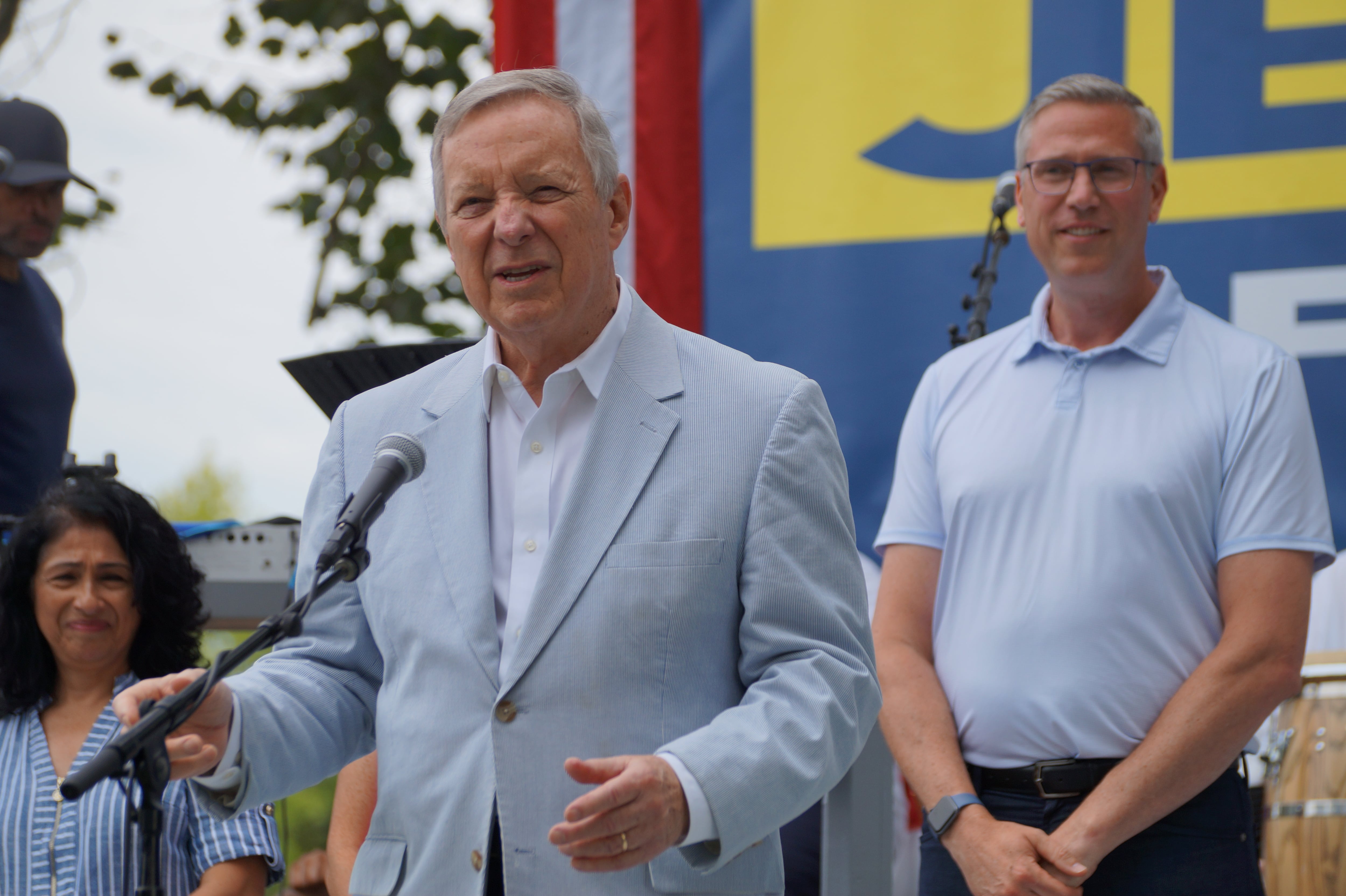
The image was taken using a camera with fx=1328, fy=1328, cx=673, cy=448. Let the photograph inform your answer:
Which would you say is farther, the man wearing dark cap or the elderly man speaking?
the man wearing dark cap

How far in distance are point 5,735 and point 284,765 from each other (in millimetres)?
1410

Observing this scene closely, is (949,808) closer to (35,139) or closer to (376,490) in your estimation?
(376,490)

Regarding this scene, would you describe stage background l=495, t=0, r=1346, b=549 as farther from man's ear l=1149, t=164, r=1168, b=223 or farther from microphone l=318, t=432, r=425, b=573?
microphone l=318, t=432, r=425, b=573

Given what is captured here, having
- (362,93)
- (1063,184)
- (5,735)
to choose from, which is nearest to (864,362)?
(1063,184)

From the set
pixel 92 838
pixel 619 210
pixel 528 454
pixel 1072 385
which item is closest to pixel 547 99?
pixel 619 210

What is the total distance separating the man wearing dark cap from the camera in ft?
11.9

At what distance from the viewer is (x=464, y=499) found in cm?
180

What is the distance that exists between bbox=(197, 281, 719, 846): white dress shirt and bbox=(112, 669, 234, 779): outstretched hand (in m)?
0.05

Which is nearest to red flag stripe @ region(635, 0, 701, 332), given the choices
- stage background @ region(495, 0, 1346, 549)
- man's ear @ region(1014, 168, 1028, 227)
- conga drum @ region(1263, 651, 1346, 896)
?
stage background @ region(495, 0, 1346, 549)

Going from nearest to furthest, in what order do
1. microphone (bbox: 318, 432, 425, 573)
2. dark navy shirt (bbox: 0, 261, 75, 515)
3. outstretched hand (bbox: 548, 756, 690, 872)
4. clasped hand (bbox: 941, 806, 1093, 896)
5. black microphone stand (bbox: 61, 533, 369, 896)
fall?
black microphone stand (bbox: 61, 533, 369, 896) → outstretched hand (bbox: 548, 756, 690, 872) → microphone (bbox: 318, 432, 425, 573) → clasped hand (bbox: 941, 806, 1093, 896) → dark navy shirt (bbox: 0, 261, 75, 515)

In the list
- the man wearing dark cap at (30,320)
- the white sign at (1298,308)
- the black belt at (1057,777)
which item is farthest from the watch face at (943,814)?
the man wearing dark cap at (30,320)

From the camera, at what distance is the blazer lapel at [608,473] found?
167 centimetres

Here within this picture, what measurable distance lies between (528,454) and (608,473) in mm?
147

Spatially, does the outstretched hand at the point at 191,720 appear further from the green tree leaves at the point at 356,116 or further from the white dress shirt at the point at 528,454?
the green tree leaves at the point at 356,116
